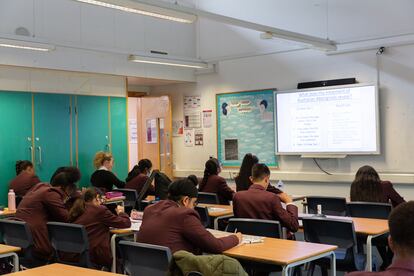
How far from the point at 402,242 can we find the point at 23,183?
21.1ft

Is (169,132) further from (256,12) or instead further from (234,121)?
(256,12)

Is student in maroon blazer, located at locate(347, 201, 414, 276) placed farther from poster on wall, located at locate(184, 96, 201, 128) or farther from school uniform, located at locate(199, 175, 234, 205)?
poster on wall, located at locate(184, 96, 201, 128)

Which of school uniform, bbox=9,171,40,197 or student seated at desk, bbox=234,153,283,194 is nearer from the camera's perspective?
student seated at desk, bbox=234,153,283,194

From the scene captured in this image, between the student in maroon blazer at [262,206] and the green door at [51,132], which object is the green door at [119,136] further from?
the student in maroon blazer at [262,206]

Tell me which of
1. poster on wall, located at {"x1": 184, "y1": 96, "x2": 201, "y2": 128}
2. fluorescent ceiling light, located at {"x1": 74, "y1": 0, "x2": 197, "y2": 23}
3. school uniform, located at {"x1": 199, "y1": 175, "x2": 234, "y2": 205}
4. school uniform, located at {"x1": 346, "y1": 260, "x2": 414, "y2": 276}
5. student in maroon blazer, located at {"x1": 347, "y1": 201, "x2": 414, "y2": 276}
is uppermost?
fluorescent ceiling light, located at {"x1": 74, "y1": 0, "x2": 197, "y2": 23}

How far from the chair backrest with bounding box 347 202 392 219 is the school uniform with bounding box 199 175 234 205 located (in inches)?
70.8

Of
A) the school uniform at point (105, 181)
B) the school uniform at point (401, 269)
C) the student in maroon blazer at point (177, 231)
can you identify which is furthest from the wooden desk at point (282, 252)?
the school uniform at point (105, 181)

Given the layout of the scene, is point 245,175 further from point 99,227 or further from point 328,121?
point 328,121

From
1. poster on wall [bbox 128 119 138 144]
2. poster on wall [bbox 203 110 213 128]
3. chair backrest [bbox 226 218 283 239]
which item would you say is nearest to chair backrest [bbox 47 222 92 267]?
chair backrest [bbox 226 218 283 239]

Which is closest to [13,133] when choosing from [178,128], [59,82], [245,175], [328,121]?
[59,82]

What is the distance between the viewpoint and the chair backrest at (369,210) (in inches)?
203

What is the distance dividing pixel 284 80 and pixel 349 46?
49.1 inches

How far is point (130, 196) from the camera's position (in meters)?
7.42

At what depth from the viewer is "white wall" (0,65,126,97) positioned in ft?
26.3
